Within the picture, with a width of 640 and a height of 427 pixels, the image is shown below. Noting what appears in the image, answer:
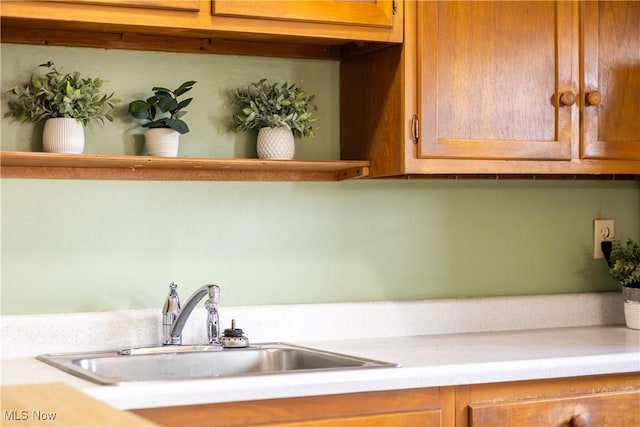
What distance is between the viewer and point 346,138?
2754mm

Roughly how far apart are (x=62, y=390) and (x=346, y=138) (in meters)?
1.37

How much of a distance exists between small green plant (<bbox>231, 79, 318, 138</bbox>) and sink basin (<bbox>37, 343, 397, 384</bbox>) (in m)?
0.57

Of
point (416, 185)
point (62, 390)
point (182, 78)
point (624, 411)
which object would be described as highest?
point (182, 78)

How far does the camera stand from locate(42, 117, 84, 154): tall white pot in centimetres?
236

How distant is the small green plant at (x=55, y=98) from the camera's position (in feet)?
7.80

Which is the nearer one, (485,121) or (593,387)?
(593,387)

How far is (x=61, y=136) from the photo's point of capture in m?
2.36

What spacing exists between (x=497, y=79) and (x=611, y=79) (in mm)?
360

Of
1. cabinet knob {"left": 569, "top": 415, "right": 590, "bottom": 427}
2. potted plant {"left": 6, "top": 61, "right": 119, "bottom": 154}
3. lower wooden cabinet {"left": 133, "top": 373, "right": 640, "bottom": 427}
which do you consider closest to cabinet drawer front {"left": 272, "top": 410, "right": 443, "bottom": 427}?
lower wooden cabinet {"left": 133, "top": 373, "right": 640, "bottom": 427}

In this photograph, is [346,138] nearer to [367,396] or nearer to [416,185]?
[416,185]

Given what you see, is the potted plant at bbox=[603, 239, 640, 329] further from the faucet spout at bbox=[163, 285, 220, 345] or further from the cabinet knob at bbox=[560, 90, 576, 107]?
the faucet spout at bbox=[163, 285, 220, 345]

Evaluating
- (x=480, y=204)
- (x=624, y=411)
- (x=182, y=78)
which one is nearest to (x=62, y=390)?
(x=182, y=78)

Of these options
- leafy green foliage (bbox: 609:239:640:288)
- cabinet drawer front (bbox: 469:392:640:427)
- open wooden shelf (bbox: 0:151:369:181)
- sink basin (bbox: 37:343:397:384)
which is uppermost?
open wooden shelf (bbox: 0:151:369:181)

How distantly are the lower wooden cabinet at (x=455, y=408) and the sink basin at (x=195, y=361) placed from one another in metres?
0.15
